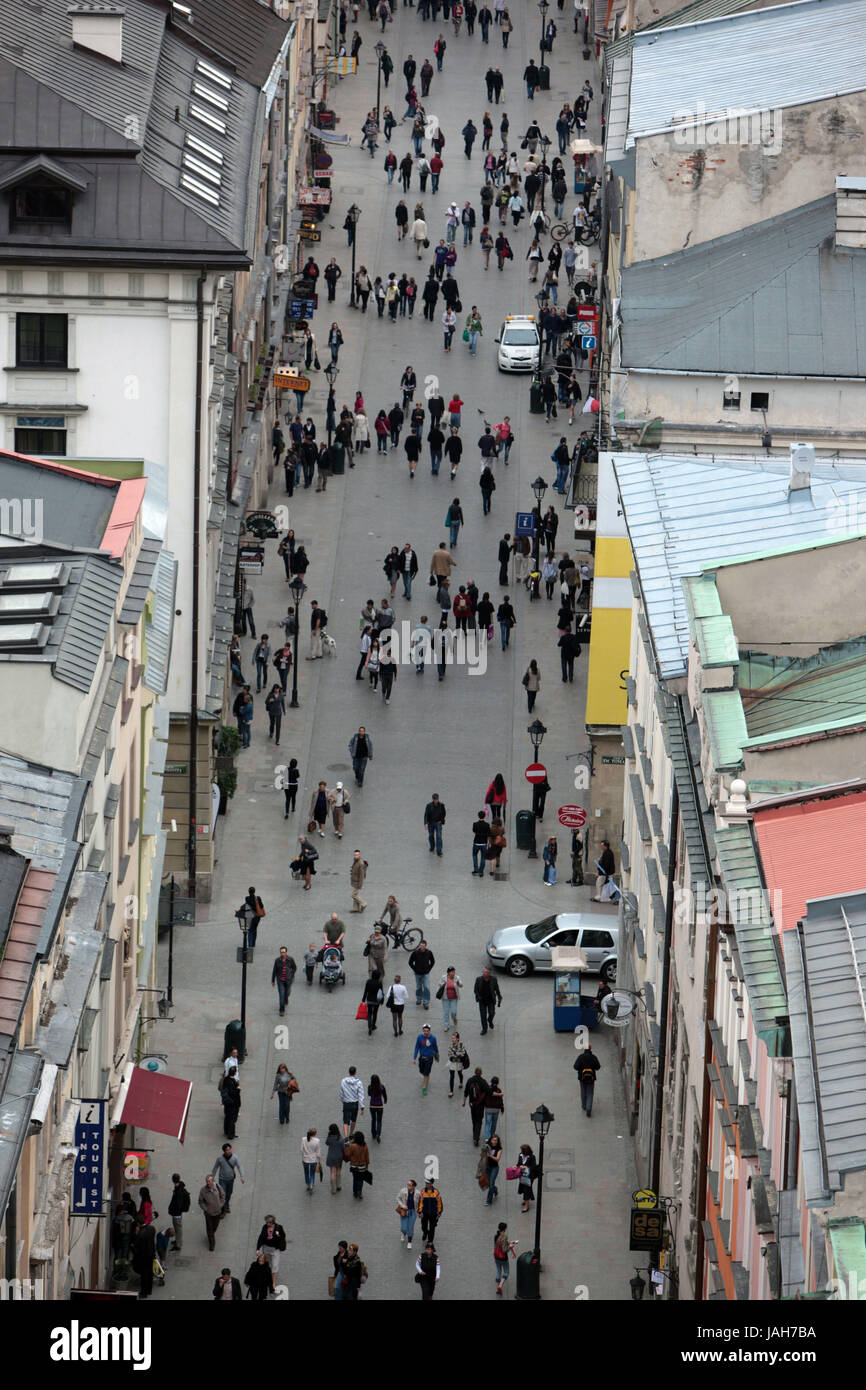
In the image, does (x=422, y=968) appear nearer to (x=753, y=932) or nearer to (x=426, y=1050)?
(x=426, y=1050)

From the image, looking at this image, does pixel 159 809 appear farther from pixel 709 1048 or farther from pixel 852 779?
pixel 852 779

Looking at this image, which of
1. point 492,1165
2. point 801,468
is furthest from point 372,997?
point 801,468

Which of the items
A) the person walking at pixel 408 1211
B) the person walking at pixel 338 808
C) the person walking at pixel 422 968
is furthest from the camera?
the person walking at pixel 338 808

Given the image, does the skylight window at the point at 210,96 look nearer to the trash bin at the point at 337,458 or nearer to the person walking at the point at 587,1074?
the trash bin at the point at 337,458

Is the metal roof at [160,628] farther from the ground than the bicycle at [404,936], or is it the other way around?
the metal roof at [160,628]

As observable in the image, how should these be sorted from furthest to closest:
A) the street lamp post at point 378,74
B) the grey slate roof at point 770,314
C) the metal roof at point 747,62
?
the street lamp post at point 378,74 < the metal roof at point 747,62 < the grey slate roof at point 770,314

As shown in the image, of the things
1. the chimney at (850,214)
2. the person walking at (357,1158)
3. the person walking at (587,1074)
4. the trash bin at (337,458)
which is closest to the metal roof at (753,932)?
the person walking at (357,1158)
